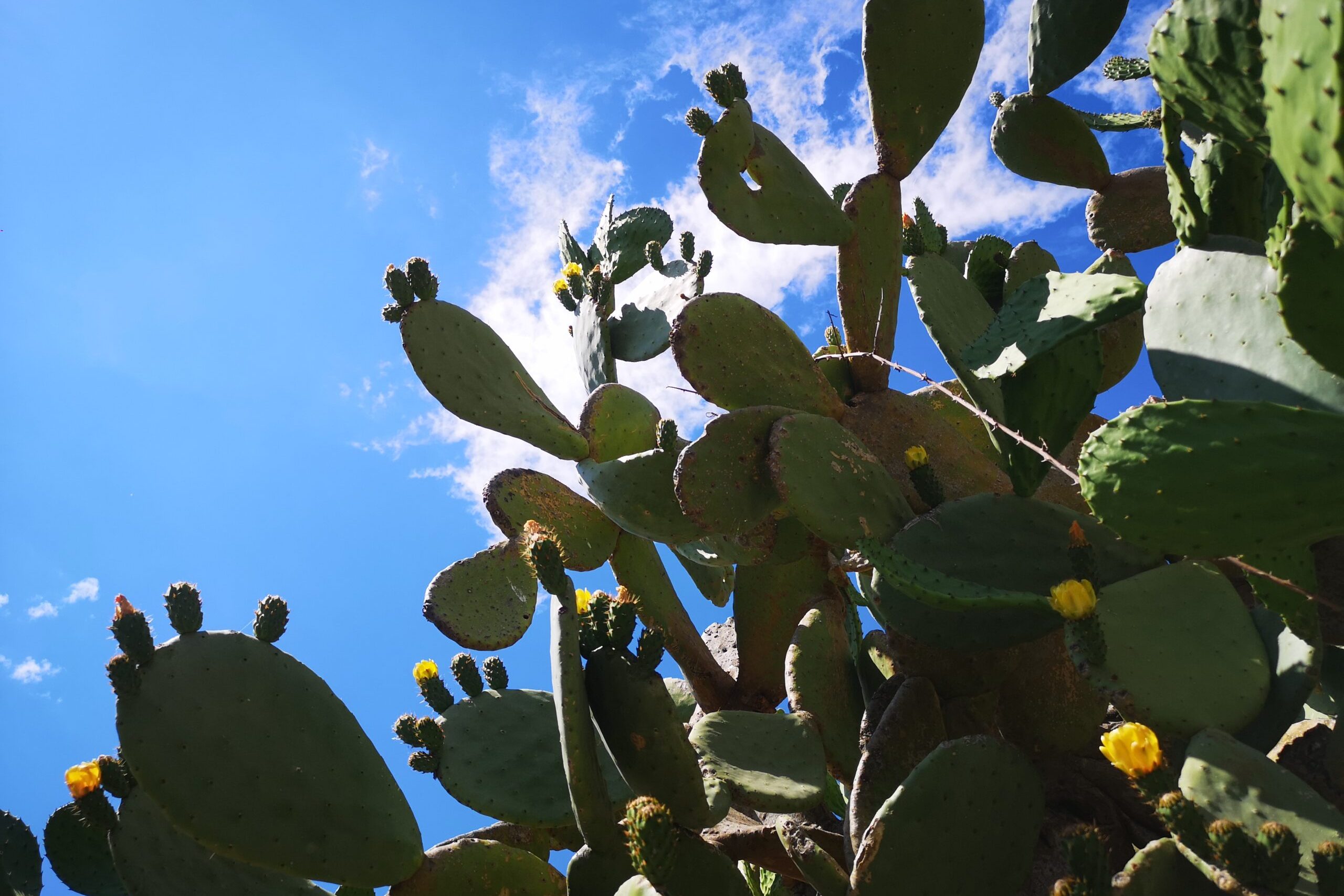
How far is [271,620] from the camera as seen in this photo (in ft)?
5.32

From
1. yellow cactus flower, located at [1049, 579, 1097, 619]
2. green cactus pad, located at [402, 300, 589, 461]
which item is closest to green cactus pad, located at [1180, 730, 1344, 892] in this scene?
yellow cactus flower, located at [1049, 579, 1097, 619]

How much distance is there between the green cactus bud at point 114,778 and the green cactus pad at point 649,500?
1130 millimetres

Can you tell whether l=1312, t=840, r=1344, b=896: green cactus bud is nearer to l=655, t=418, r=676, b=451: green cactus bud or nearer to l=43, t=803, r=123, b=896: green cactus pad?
l=655, t=418, r=676, b=451: green cactus bud

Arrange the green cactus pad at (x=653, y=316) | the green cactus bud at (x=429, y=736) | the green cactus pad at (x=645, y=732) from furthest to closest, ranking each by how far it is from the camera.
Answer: the green cactus pad at (x=653, y=316)
the green cactus bud at (x=429, y=736)
the green cactus pad at (x=645, y=732)

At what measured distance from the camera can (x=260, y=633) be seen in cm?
161

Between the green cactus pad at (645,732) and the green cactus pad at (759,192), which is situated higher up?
the green cactus pad at (759,192)

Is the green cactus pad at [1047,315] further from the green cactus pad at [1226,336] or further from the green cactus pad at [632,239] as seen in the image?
the green cactus pad at [632,239]

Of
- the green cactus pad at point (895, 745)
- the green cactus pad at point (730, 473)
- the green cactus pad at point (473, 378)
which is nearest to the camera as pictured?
the green cactus pad at point (895, 745)

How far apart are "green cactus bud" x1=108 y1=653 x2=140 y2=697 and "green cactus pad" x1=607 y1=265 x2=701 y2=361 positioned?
1741 mm

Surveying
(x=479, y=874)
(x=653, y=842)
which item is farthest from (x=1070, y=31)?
(x=479, y=874)

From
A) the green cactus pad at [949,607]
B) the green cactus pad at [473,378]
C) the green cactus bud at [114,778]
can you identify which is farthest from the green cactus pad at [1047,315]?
the green cactus bud at [114,778]

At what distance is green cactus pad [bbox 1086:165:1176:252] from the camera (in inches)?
104

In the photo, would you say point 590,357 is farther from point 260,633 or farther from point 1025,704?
point 1025,704

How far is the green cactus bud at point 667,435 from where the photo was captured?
82.3 inches
